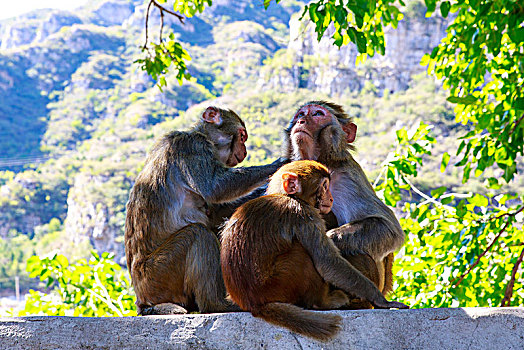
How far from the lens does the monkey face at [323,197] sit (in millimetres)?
2543

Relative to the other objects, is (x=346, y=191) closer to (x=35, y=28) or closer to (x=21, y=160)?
(x=21, y=160)

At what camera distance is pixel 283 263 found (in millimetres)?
2328

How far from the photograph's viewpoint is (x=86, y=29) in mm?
82562

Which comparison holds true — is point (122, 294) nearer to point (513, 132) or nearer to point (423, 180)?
point (513, 132)

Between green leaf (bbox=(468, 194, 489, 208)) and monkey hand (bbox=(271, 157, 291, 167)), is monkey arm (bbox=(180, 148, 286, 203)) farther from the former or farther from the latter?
green leaf (bbox=(468, 194, 489, 208))

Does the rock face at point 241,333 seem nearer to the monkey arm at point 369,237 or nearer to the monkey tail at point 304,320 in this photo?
the monkey tail at point 304,320

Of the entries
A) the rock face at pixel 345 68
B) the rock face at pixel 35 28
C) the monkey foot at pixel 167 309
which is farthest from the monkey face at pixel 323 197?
the rock face at pixel 35 28

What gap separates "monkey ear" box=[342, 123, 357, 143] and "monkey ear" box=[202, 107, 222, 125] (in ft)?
2.67

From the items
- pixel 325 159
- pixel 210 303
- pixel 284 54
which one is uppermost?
pixel 325 159

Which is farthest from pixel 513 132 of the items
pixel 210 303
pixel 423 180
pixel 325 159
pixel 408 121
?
pixel 408 121

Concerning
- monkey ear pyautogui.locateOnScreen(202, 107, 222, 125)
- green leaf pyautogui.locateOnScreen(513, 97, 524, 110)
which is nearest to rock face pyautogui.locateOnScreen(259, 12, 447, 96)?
green leaf pyautogui.locateOnScreen(513, 97, 524, 110)

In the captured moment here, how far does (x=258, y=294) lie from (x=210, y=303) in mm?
562

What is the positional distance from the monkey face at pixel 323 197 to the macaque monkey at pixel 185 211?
57 cm

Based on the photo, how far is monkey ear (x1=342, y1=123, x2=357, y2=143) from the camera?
3.05 metres
